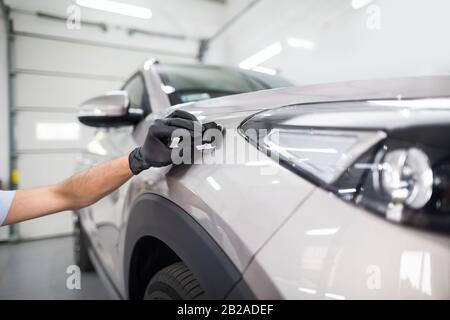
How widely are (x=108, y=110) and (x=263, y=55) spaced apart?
3.24 metres

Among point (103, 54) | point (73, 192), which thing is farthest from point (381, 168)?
point (103, 54)

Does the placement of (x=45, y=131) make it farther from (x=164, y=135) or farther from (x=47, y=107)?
(x=164, y=135)

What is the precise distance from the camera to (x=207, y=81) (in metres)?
1.55

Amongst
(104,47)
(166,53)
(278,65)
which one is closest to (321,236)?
(278,65)

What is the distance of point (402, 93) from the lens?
1.89ft

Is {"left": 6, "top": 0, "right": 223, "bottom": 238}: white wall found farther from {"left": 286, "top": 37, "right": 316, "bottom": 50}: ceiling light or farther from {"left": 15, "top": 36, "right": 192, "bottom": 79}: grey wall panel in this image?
{"left": 286, "top": 37, "right": 316, "bottom": 50}: ceiling light

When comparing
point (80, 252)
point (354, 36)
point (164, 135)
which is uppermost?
point (354, 36)

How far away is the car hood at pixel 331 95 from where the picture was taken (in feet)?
1.88

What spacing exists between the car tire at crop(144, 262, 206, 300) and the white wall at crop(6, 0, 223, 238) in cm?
314

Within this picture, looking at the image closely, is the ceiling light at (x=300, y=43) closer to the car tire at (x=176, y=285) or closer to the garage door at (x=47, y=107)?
the garage door at (x=47, y=107)

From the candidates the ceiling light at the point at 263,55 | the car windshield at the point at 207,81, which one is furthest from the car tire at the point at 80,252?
the ceiling light at the point at 263,55

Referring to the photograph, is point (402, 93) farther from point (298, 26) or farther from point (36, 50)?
point (36, 50)

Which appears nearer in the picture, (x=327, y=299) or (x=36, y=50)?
(x=327, y=299)

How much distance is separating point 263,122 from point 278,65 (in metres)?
2.86
